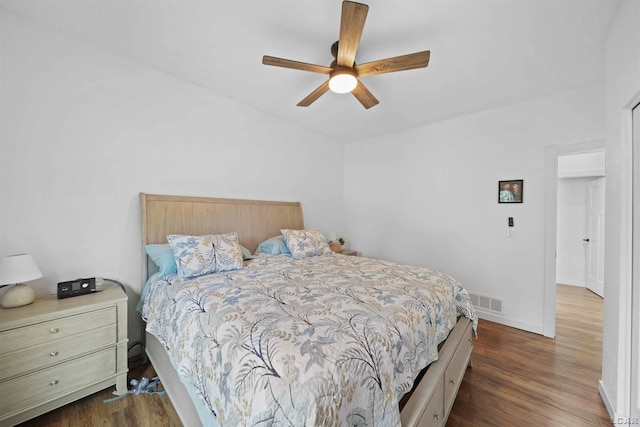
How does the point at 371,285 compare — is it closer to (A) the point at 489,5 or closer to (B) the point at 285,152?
(A) the point at 489,5

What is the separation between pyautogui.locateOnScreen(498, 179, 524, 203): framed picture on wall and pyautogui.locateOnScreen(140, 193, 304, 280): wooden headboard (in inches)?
105

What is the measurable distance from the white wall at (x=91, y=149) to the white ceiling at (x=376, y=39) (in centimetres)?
22

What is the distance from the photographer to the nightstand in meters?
1.40

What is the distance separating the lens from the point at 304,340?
1017mm

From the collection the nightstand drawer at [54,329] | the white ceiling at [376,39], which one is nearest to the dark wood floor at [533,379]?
the nightstand drawer at [54,329]

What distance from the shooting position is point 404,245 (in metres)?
3.91

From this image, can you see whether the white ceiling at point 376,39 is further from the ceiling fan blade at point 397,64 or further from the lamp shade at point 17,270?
the lamp shade at point 17,270

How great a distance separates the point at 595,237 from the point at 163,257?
6568 millimetres

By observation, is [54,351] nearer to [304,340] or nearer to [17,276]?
[17,276]

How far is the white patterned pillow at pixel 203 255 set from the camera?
6.49 feet

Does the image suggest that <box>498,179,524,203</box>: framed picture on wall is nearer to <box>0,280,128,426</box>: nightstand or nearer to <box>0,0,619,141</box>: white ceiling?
<box>0,0,619,141</box>: white ceiling

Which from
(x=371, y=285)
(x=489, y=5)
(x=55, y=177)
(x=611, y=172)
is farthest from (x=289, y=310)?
(x=611, y=172)

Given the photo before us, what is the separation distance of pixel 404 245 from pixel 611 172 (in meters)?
2.45

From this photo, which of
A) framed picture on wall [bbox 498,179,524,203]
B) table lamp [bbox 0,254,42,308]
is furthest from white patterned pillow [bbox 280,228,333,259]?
framed picture on wall [bbox 498,179,524,203]
